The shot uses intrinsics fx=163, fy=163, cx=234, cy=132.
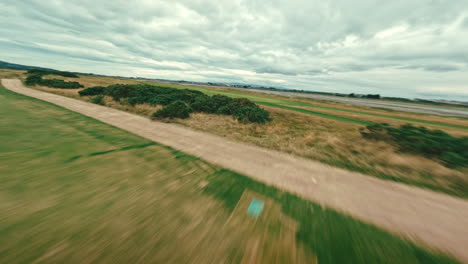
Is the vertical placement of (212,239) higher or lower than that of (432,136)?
lower

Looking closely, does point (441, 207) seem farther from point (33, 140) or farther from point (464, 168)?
point (33, 140)

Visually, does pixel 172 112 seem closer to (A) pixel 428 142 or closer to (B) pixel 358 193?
(B) pixel 358 193

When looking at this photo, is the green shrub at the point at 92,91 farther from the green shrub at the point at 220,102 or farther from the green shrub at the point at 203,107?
the green shrub at the point at 220,102

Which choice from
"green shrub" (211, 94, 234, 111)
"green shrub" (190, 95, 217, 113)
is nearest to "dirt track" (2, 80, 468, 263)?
"green shrub" (190, 95, 217, 113)

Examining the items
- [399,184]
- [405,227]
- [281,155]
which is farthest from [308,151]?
[405,227]

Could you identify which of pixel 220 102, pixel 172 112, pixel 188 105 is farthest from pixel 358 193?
pixel 220 102

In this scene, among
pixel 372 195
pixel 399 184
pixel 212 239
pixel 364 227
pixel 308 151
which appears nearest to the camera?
pixel 212 239
